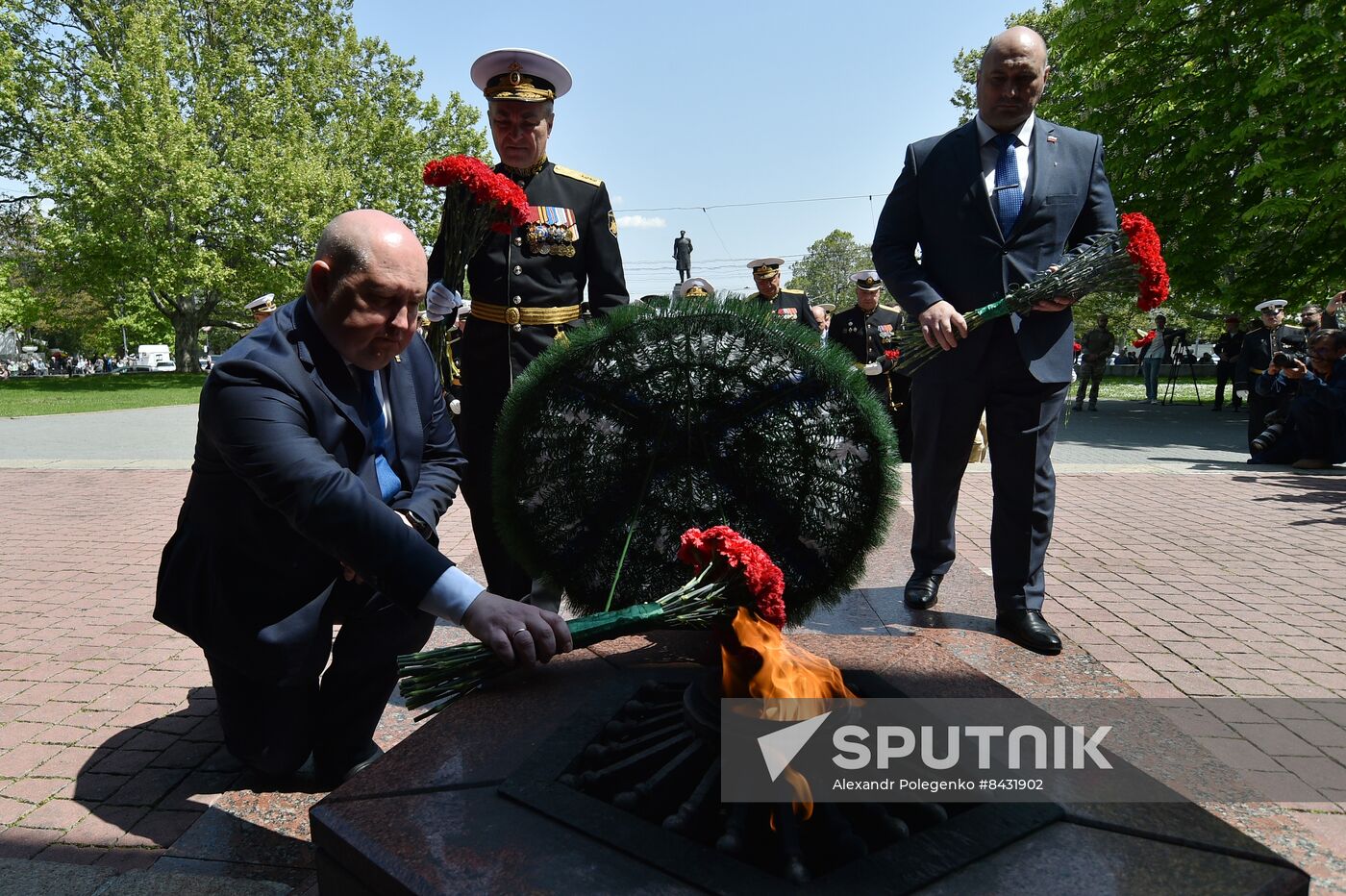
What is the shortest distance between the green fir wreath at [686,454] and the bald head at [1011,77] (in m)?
1.67

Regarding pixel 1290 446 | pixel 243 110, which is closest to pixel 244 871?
pixel 1290 446

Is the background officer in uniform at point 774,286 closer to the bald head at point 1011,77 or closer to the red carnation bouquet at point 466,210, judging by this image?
the bald head at point 1011,77


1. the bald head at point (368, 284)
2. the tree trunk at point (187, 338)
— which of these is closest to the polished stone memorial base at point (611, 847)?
the bald head at point (368, 284)

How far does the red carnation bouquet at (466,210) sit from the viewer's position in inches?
133

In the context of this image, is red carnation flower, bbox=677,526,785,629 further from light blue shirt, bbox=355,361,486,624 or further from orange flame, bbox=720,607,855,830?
light blue shirt, bbox=355,361,486,624

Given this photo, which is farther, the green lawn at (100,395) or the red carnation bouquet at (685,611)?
the green lawn at (100,395)

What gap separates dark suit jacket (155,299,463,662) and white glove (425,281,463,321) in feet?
A: 2.82

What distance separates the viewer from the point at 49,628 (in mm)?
4195

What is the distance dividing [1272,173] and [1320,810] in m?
14.0

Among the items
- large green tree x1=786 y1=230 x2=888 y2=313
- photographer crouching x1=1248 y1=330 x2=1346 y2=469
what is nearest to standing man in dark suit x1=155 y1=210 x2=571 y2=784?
photographer crouching x1=1248 y1=330 x2=1346 y2=469

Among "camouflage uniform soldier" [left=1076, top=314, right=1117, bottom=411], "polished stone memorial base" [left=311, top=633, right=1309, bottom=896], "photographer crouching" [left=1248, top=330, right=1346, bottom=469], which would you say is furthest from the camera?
"camouflage uniform soldier" [left=1076, top=314, right=1117, bottom=411]

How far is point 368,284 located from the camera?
85.6 inches

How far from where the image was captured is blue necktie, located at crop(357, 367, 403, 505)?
98.4 inches

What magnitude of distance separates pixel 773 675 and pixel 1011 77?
106 inches
